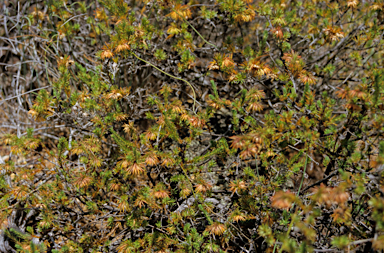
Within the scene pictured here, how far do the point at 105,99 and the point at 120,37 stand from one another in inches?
19.2

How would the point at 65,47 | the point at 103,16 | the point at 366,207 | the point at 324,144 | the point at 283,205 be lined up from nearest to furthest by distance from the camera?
the point at 283,205
the point at 366,207
the point at 324,144
the point at 103,16
the point at 65,47

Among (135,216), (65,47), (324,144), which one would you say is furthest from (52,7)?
(324,144)

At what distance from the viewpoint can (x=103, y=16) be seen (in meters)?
2.48

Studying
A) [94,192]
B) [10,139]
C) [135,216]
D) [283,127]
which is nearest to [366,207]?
[283,127]

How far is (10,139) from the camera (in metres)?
2.04

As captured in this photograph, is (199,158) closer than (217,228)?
No

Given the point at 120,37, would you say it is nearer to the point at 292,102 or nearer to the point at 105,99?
the point at 105,99

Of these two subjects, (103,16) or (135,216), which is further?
(103,16)

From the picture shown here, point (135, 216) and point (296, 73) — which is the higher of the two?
point (296, 73)

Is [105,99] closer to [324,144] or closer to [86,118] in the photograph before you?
[86,118]

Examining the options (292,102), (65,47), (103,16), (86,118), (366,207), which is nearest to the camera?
(366,207)

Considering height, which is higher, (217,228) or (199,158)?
(199,158)

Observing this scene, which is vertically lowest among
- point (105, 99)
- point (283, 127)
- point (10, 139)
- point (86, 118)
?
point (10, 139)

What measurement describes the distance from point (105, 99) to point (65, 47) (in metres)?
1.48
